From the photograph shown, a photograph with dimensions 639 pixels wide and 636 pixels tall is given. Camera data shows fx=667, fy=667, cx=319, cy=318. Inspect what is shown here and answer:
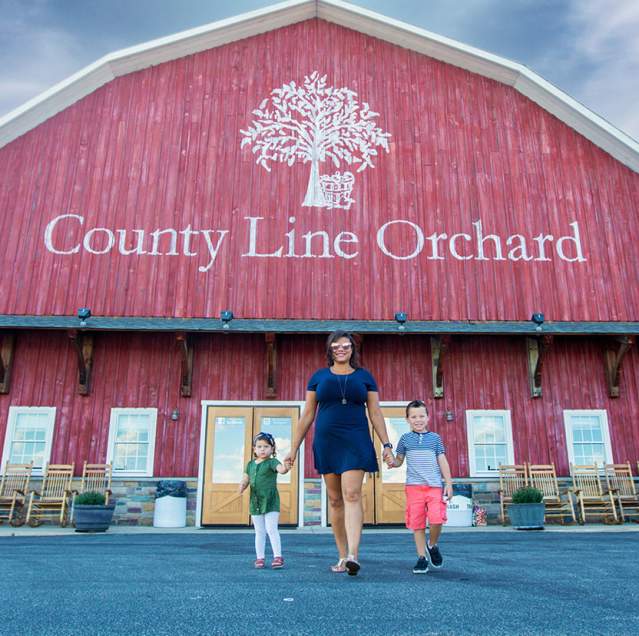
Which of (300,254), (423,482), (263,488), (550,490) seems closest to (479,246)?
(300,254)

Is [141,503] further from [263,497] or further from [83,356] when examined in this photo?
[263,497]

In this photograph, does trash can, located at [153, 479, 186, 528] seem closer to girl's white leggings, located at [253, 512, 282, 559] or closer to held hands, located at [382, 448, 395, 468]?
girl's white leggings, located at [253, 512, 282, 559]

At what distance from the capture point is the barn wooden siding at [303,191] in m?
14.0

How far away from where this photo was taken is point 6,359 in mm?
13422

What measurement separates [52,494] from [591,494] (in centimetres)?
1061

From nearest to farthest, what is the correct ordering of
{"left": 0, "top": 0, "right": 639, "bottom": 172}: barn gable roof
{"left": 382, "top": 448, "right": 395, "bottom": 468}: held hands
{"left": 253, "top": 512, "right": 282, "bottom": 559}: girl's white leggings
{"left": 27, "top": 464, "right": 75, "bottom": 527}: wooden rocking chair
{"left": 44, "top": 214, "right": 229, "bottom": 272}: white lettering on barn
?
{"left": 382, "top": 448, "right": 395, "bottom": 468}: held hands, {"left": 253, "top": 512, "right": 282, "bottom": 559}: girl's white leggings, {"left": 27, "top": 464, "right": 75, "bottom": 527}: wooden rocking chair, {"left": 44, "top": 214, "right": 229, "bottom": 272}: white lettering on barn, {"left": 0, "top": 0, "right": 639, "bottom": 172}: barn gable roof

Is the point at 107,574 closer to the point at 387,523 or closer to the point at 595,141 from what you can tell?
the point at 387,523

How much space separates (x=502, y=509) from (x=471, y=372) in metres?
2.79

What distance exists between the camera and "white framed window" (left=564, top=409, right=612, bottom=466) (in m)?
13.7

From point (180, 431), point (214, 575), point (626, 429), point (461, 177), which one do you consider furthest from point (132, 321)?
point (626, 429)

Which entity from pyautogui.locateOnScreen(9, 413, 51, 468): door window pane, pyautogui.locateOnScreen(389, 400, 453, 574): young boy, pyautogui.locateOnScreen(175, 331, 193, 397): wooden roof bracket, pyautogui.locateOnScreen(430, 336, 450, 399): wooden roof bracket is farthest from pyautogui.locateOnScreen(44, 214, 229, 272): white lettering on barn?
pyautogui.locateOnScreen(389, 400, 453, 574): young boy

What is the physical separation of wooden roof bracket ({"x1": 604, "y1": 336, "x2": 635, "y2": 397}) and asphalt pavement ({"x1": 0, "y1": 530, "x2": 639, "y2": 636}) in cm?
759

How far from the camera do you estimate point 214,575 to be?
4.98 metres

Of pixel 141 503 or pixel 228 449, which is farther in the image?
pixel 228 449
